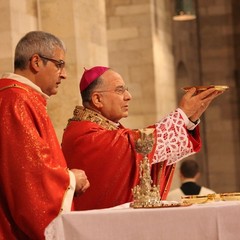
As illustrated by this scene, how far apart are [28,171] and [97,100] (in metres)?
1.21

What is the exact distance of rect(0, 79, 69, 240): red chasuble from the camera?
4.87m

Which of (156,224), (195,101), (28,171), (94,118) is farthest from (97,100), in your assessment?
(156,224)

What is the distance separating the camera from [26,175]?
192 inches

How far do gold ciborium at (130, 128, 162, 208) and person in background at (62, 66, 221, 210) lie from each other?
0.67 meters

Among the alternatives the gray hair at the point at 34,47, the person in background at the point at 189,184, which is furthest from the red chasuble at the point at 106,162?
the person in background at the point at 189,184

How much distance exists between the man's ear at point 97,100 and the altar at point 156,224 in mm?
1504

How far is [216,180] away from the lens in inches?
720

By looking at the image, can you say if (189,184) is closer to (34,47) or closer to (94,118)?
(94,118)

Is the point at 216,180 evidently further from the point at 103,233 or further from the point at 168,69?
the point at 103,233

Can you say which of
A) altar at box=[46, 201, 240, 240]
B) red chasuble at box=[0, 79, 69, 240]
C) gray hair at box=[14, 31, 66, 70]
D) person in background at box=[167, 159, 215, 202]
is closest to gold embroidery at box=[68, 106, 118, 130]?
gray hair at box=[14, 31, 66, 70]

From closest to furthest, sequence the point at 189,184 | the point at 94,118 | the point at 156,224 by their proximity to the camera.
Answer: the point at 156,224, the point at 94,118, the point at 189,184

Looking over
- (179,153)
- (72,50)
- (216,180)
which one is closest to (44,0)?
(72,50)

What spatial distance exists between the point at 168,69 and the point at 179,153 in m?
8.53

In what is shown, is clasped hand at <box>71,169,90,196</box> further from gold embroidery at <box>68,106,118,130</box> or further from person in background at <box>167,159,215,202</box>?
person in background at <box>167,159,215,202</box>
